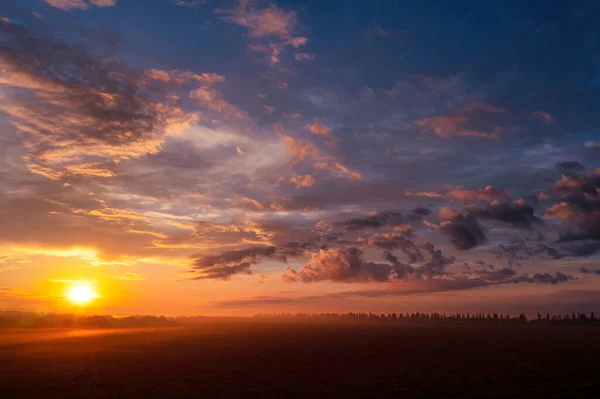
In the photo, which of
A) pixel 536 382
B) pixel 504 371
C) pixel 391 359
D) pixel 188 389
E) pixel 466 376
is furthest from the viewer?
pixel 391 359

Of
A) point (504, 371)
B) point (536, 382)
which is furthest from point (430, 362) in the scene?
point (536, 382)

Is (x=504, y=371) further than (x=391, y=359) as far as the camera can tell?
No

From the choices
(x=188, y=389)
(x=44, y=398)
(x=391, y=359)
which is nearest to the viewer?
(x=44, y=398)

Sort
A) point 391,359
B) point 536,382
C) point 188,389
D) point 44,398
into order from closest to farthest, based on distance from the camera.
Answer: point 44,398 < point 188,389 < point 536,382 < point 391,359

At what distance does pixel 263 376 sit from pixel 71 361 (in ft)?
135

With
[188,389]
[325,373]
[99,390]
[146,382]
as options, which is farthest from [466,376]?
[99,390]

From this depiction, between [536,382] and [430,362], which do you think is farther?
[430,362]

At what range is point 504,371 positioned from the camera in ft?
191

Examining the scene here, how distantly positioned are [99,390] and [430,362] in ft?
162

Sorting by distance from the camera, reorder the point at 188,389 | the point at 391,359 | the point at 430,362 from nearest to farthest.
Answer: the point at 188,389 → the point at 430,362 → the point at 391,359

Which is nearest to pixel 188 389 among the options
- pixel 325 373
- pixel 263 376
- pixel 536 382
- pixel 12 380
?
pixel 263 376

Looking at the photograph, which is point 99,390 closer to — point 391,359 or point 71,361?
point 71,361

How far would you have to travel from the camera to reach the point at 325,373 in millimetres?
56156

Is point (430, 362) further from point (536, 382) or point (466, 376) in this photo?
point (536, 382)
